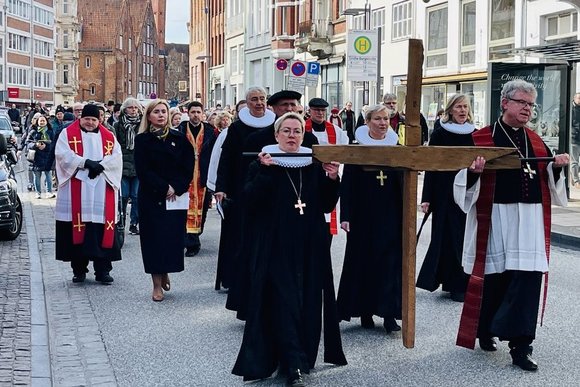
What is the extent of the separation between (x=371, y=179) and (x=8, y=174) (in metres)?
8.13

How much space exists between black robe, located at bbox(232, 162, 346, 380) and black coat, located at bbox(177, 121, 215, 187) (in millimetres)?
5605

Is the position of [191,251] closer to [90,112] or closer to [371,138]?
[90,112]

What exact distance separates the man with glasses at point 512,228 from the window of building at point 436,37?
25.7 meters

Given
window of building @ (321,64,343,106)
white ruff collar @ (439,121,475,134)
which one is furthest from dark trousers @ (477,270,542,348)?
window of building @ (321,64,343,106)

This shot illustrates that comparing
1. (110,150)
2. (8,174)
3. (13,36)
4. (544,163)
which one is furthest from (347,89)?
(13,36)

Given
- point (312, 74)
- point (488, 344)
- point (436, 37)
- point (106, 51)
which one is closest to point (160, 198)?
point (488, 344)

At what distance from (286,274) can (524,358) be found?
174cm

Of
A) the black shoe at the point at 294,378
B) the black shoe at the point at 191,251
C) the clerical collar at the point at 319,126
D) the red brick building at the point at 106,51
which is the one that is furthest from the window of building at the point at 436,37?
the red brick building at the point at 106,51

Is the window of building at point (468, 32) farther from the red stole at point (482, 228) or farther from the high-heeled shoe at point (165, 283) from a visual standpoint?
the red stole at point (482, 228)

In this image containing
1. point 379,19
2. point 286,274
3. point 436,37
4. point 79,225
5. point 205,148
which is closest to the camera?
point 286,274

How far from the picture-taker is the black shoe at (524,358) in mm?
7035

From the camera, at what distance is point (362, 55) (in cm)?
2664

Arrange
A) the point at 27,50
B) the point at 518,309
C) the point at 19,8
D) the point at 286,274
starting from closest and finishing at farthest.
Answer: the point at 286,274 < the point at 518,309 < the point at 19,8 < the point at 27,50

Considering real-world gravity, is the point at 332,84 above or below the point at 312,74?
above
